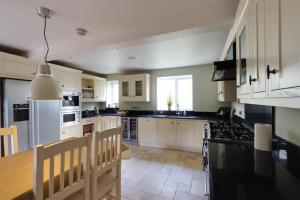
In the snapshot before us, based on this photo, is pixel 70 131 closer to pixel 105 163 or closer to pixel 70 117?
pixel 70 117

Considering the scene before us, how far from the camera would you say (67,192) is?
3.45 ft

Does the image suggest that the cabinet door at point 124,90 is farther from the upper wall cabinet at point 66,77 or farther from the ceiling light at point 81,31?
the ceiling light at point 81,31

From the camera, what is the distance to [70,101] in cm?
378

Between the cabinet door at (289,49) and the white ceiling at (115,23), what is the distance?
46.2 inches

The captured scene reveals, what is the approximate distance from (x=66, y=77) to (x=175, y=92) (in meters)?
2.94

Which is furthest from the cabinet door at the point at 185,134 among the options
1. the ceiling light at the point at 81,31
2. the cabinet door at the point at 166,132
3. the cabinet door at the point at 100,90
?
the ceiling light at the point at 81,31

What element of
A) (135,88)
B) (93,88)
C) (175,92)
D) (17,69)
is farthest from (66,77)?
(175,92)

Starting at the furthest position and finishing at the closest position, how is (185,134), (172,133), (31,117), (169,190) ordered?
(172,133) < (185,134) < (31,117) < (169,190)

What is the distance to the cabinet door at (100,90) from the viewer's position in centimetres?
499

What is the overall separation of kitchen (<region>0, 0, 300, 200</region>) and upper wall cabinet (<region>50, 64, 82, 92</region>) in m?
0.03

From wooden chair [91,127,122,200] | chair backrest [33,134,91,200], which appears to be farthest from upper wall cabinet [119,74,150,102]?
chair backrest [33,134,91,200]

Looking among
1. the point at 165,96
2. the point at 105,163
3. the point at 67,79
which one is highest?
the point at 67,79

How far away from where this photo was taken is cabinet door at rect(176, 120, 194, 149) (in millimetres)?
3801

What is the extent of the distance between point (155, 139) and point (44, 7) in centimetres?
353
